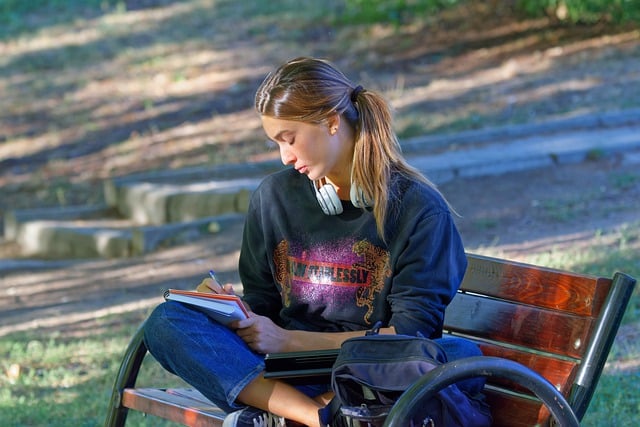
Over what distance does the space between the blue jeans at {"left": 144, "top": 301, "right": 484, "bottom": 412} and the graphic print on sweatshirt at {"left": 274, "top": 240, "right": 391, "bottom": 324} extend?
253 mm

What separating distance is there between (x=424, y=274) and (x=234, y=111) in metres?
10.9

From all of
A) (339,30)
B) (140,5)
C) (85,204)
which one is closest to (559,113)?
(85,204)

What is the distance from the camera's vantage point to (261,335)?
3275mm

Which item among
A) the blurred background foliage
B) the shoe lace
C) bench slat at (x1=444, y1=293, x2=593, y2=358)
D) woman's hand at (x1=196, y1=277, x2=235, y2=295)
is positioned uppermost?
woman's hand at (x1=196, y1=277, x2=235, y2=295)

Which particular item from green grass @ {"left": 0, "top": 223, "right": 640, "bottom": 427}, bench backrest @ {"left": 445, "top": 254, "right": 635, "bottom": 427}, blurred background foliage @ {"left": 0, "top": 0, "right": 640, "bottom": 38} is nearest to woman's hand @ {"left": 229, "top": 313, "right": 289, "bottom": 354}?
bench backrest @ {"left": 445, "top": 254, "right": 635, "bottom": 427}

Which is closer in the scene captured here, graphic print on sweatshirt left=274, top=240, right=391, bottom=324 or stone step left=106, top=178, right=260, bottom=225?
graphic print on sweatshirt left=274, top=240, right=391, bottom=324

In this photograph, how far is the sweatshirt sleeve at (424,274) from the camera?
312 cm

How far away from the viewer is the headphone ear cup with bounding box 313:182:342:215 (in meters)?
3.34

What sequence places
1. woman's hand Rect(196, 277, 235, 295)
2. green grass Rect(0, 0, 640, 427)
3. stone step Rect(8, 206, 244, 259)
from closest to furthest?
1. woman's hand Rect(196, 277, 235, 295)
2. green grass Rect(0, 0, 640, 427)
3. stone step Rect(8, 206, 244, 259)

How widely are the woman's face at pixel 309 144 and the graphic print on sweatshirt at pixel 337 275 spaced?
25 cm

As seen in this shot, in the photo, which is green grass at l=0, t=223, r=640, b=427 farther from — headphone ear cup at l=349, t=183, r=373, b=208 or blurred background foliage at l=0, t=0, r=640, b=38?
blurred background foliage at l=0, t=0, r=640, b=38

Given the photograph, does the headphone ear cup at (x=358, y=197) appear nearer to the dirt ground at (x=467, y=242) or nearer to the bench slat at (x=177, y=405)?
the bench slat at (x=177, y=405)

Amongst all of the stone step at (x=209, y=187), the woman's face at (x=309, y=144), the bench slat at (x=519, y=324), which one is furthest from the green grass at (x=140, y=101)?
the woman's face at (x=309, y=144)

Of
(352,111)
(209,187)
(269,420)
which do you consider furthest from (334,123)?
(209,187)
